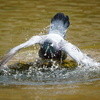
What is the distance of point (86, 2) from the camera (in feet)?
42.9

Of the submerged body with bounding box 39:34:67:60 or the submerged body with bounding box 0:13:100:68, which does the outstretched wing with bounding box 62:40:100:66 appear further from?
the submerged body with bounding box 39:34:67:60

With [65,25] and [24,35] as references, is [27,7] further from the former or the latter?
[65,25]

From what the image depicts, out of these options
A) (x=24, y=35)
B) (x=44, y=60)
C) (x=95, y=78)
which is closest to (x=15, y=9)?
(x=24, y=35)

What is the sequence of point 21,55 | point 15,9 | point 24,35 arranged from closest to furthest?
point 21,55
point 24,35
point 15,9

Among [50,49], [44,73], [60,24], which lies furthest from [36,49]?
[44,73]

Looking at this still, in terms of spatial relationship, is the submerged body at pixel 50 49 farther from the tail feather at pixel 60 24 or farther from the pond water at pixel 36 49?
the tail feather at pixel 60 24

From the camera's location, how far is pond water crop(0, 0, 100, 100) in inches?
227

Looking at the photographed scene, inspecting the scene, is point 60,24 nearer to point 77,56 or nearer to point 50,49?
point 50,49

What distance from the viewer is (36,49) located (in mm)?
8539

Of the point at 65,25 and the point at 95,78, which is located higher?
the point at 65,25

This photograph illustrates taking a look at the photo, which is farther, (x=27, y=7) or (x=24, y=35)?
(x=27, y=7)

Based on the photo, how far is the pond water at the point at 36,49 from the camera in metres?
5.78

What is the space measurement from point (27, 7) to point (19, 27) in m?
2.44

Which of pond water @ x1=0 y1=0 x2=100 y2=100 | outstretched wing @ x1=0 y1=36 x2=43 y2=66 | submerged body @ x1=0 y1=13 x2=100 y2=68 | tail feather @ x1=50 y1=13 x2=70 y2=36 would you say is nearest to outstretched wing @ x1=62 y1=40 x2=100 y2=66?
submerged body @ x1=0 y1=13 x2=100 y2=68
